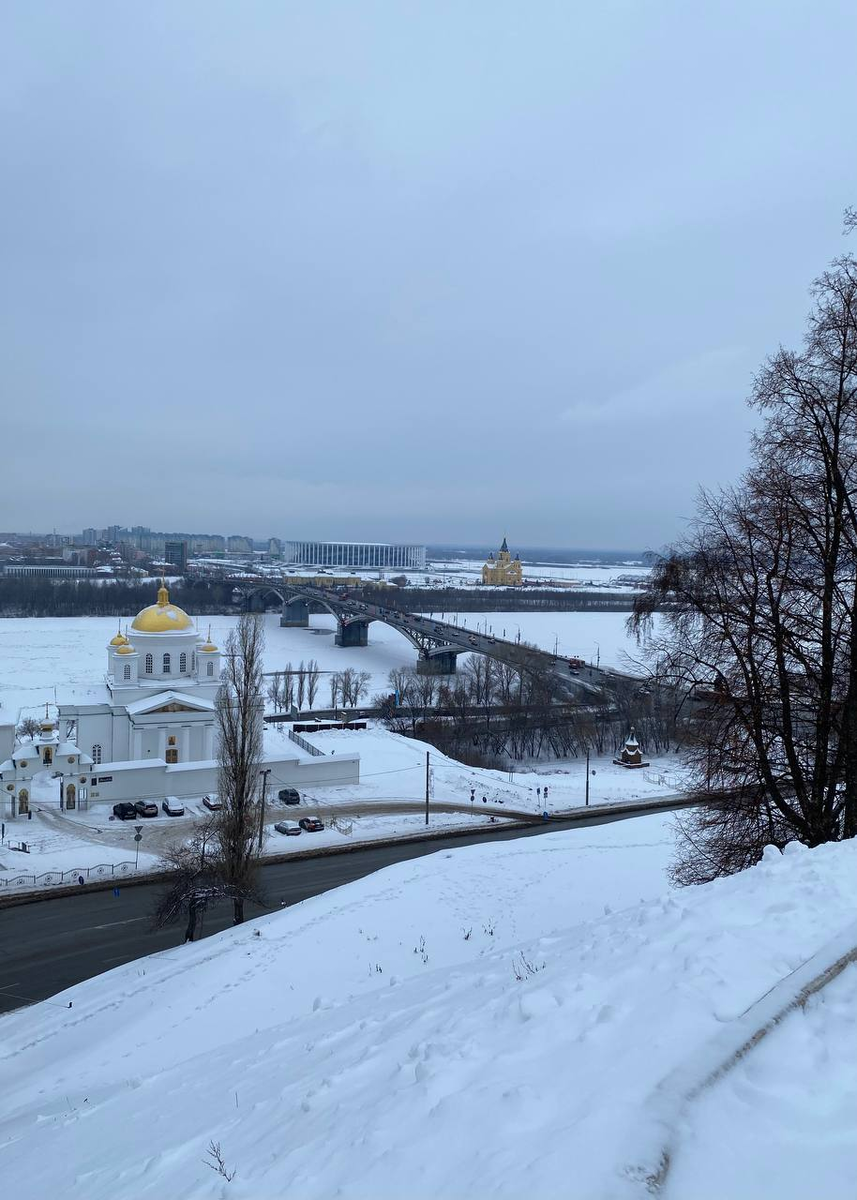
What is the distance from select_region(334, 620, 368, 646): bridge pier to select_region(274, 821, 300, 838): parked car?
4820 cm

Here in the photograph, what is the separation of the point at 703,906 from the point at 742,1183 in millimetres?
2747

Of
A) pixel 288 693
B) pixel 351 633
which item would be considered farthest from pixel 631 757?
pixel 351 633

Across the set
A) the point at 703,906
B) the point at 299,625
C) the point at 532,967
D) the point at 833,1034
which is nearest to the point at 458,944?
the point at 532,967

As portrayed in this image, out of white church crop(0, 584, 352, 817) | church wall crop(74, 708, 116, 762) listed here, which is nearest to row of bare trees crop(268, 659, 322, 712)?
white church crop(0, 584, 352, 817)

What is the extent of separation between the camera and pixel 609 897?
1136 cm

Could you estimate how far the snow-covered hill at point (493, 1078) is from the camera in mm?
2982

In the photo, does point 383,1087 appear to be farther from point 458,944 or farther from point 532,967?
point 458,944

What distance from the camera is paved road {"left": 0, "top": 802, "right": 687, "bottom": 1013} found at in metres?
13.0

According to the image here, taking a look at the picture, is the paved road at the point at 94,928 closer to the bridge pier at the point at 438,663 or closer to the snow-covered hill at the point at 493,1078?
the snow-covered hill at the point at 493,1078

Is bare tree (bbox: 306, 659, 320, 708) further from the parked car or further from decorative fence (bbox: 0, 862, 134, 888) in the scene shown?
decorative fence (bbox: 0, 862, 134, 888)

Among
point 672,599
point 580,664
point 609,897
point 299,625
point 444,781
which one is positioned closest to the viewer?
point 672,599

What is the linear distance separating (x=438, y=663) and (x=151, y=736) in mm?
30936

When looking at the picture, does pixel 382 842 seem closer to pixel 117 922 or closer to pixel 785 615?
pixel 117 922

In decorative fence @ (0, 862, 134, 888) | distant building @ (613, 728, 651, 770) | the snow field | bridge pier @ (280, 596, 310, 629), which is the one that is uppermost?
bridge pier @ (280, 596, 310, 629)
